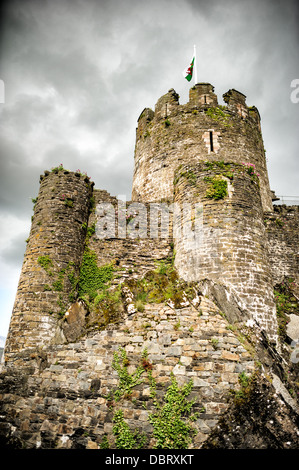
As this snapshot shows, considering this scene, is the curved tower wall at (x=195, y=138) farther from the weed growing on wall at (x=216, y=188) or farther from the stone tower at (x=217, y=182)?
the weed growing on wall at (x=216, y=188)

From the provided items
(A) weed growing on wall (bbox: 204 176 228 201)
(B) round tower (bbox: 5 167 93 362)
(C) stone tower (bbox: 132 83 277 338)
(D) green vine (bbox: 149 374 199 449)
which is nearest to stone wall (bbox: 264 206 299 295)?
(C) stone tower (bbox: 132 83 277 338)

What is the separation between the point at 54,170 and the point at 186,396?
1089cm

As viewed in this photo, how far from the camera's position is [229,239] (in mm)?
9930

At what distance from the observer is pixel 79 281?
11914mm

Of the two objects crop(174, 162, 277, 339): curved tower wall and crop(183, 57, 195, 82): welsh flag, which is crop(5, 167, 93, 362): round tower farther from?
crop(183, 57, 195, 82): welsh flag

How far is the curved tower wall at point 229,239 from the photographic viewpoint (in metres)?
9.44

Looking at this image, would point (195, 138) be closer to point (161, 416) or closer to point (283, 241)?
point (283, 241)

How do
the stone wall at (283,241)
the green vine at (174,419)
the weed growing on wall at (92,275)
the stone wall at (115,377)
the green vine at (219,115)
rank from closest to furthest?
the green vine at (174,419)
the stone wall at (115,377)
the weed growing on wall at (92,275)
the stone wall at (283,241)
the green vine at (219,115)

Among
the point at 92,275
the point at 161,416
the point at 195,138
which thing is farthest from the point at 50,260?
the point at 195,138

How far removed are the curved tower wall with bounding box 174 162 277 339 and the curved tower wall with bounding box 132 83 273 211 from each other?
4671 millimetres

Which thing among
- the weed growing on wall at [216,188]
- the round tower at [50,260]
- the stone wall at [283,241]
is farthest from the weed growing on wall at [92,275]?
the stone wall at [283,241]

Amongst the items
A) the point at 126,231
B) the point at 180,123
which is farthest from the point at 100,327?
the point at 180,123

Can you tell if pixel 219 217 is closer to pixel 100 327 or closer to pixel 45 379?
pixel 100 327

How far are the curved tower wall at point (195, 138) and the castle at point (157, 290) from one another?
0.08 metres
